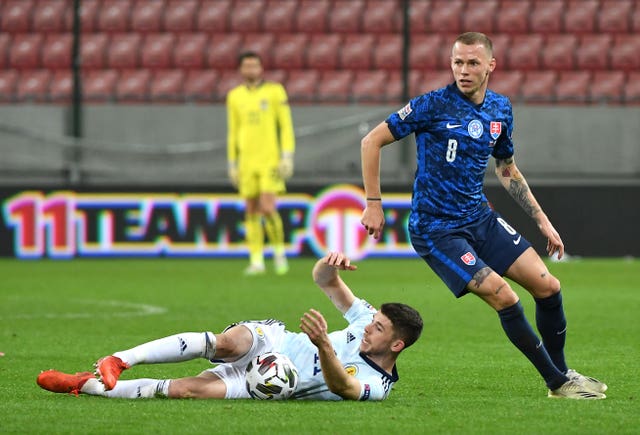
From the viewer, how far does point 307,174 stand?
16312mm

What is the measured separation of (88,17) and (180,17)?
1355mm

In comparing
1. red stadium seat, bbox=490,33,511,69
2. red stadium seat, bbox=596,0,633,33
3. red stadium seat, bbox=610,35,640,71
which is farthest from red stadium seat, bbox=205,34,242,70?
red stadium seat, bbox=610,35,640,71

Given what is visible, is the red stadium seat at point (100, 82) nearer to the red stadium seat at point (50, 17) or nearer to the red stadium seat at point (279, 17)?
the red stadium seat at point (50, 17)

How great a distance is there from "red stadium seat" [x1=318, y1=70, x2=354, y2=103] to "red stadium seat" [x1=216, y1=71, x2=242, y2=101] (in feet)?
3.79

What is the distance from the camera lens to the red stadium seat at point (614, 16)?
733 inches

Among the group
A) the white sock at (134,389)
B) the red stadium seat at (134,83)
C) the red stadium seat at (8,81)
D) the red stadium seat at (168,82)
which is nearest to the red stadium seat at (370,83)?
the red stadium seat at (168,82)

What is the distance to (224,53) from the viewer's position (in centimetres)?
1877

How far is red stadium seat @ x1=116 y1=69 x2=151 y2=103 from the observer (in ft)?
59.2

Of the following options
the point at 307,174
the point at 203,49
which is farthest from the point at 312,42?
the point at 307,174

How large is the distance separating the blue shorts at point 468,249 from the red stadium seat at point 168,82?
38.4 feet

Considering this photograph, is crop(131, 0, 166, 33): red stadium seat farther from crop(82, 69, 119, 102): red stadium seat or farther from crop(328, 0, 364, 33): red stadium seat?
crop(328, 0, 364, 33): red stadium seat

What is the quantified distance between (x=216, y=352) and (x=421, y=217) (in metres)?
1.23

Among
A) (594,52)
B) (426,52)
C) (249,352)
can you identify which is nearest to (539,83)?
(594,52)

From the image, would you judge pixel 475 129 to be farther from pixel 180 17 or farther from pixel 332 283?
pixel 180 17
